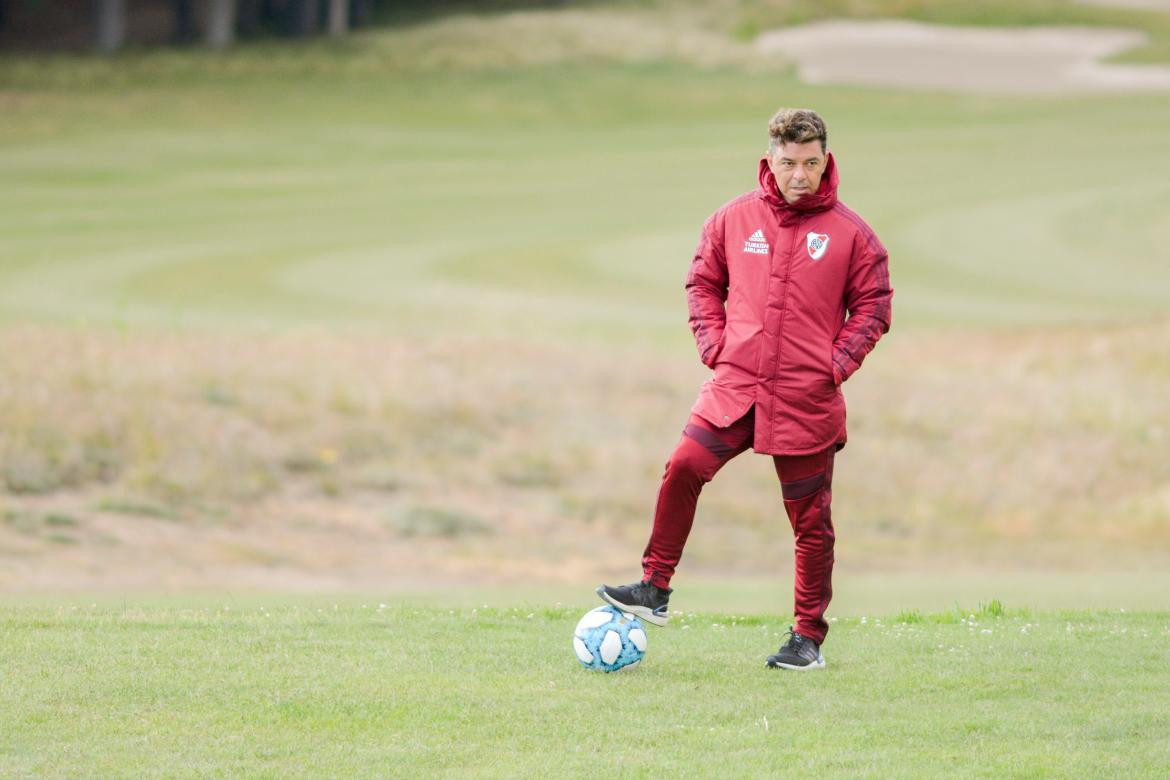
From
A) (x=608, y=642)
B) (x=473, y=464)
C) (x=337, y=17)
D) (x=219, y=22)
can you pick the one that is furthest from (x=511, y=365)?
(x=337, y=17)

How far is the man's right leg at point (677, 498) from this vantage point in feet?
21.3

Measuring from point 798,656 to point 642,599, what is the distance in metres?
0.68

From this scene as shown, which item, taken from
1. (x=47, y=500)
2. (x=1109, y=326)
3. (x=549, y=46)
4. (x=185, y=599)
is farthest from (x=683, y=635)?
(x=549, y=46)

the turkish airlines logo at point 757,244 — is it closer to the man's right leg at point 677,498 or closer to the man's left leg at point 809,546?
the man's right leg at point 677,498

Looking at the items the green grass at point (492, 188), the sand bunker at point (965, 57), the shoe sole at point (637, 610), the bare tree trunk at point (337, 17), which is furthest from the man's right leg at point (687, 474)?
the bare tree trunk at point (337, 17)

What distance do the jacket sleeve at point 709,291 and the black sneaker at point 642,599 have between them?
3.12ft

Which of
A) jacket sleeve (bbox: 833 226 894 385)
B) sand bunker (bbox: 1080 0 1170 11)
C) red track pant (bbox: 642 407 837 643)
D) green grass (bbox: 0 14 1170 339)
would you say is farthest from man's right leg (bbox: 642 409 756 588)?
sand bunker (bbox: 1080 0 1170 11)

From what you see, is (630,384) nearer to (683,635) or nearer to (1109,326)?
(1109,326)

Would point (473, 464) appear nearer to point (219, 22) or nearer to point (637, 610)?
point (637, 610)

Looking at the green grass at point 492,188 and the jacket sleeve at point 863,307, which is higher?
the jacket sleeve at point 863,307

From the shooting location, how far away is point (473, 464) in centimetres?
1521

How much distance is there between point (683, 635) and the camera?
7.40 m

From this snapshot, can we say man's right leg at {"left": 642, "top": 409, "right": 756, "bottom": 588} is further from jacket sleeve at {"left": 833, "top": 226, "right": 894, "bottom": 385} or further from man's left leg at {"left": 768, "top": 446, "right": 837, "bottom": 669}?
jacket sleeve at {"left": 833, "top": 226, "right": 894, "bottom": 385}

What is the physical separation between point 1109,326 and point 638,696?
47.2 ft
